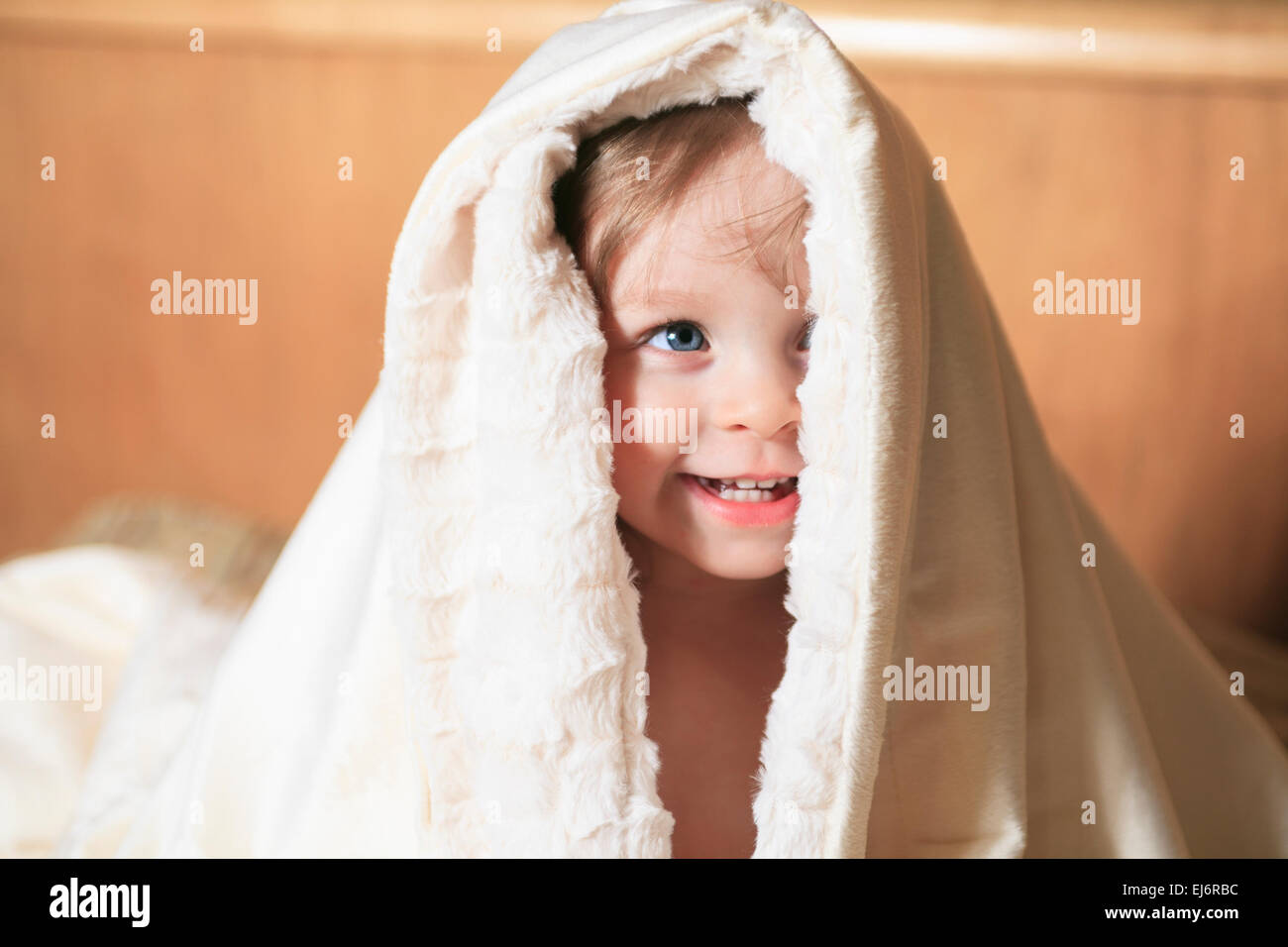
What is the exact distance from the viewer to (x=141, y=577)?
131 cm

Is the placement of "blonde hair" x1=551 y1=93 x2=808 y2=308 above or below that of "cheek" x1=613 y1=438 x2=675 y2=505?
above

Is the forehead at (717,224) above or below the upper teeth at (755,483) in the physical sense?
above

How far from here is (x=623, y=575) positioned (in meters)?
0.74

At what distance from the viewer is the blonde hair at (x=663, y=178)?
0.71m

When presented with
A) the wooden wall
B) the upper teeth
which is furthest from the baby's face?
the wooden wall

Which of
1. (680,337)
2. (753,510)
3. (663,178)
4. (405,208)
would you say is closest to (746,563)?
(753,510)

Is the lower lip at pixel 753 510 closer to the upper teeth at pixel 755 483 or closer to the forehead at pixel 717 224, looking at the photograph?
the upper teeth at pixel 755 483

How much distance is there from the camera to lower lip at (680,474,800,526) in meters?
0.77

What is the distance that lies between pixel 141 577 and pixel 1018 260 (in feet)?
4.62

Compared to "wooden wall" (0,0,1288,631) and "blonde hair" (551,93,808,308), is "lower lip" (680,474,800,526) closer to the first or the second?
"blonde hair" (551,93,808,308)

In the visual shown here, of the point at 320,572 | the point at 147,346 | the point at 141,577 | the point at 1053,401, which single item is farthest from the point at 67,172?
the point at 1053,401

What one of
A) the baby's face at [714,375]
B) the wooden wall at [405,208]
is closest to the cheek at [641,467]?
the baby's face at [714,375]

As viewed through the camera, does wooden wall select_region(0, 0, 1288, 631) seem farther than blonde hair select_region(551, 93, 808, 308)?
Yes

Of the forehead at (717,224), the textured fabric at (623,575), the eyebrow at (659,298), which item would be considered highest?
the forehead at (717,224)
